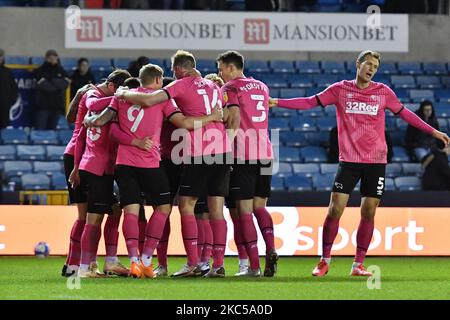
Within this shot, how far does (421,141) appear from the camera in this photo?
801 inches

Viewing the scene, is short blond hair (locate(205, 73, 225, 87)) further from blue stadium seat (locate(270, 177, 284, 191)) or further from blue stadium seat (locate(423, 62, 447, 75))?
blue stadium seat (locate(423, 62, 447, 75))

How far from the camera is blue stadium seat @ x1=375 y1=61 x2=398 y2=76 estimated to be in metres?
22.6

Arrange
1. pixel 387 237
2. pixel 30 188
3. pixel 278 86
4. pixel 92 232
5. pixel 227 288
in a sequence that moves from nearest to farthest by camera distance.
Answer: pixel 227 288, pixel 92 232, pixel 387 237, pixel 30 188, pixel 278 86

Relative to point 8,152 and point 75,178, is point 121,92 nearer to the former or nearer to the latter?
point 75,178

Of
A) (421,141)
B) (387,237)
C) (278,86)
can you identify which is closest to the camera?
(387,237)

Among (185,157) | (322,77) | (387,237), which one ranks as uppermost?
(322,77)

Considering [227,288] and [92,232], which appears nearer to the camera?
[227,288]

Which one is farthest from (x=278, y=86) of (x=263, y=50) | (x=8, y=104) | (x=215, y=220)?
(x=215, y=220)

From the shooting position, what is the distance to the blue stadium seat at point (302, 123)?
834 inches

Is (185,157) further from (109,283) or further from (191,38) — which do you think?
(191,38)

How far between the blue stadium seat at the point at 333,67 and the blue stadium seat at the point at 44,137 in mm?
5508

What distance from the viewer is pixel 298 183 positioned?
64.5ft

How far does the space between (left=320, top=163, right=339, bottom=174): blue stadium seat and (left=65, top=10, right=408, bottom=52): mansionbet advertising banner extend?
8.15 feet

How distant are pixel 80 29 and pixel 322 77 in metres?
4.66
